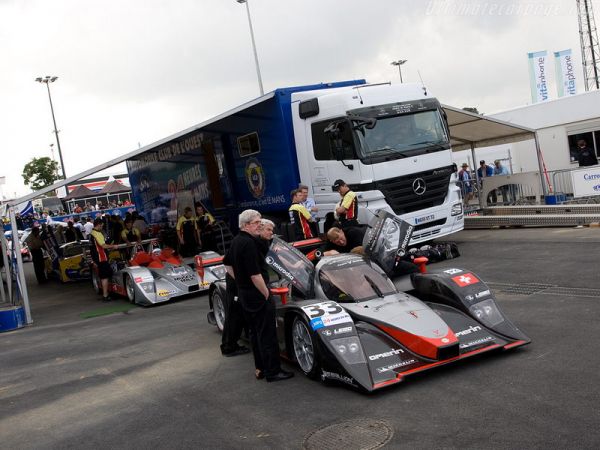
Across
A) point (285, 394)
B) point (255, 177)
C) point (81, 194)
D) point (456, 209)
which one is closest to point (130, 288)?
point (255, 177)

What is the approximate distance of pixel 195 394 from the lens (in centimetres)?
650

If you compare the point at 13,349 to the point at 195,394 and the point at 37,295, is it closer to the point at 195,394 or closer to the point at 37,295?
the point at 195,394

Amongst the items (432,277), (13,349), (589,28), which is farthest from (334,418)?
(589,28)

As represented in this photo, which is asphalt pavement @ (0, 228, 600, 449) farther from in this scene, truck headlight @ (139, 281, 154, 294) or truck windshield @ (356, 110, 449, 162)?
truck windshield @ (356, 110, 449, 162)

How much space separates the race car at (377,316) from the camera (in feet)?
19.6

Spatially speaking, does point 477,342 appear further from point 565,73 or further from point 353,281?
point 565,73

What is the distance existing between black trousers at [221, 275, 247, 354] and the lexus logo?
6074 mm

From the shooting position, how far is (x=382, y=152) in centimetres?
1262

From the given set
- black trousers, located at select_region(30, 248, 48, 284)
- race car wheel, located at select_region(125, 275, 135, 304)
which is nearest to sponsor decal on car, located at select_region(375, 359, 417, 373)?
race car wheel, located at select_region(125, 275, 135, 304)

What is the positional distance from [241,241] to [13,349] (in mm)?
5481

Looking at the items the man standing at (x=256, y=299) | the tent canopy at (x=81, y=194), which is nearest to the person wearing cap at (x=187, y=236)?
the man standing at (x=256, y=299)

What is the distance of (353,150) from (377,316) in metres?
6.49

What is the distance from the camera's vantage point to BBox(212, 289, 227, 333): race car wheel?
898 centimetres

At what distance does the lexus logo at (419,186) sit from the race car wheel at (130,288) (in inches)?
236
